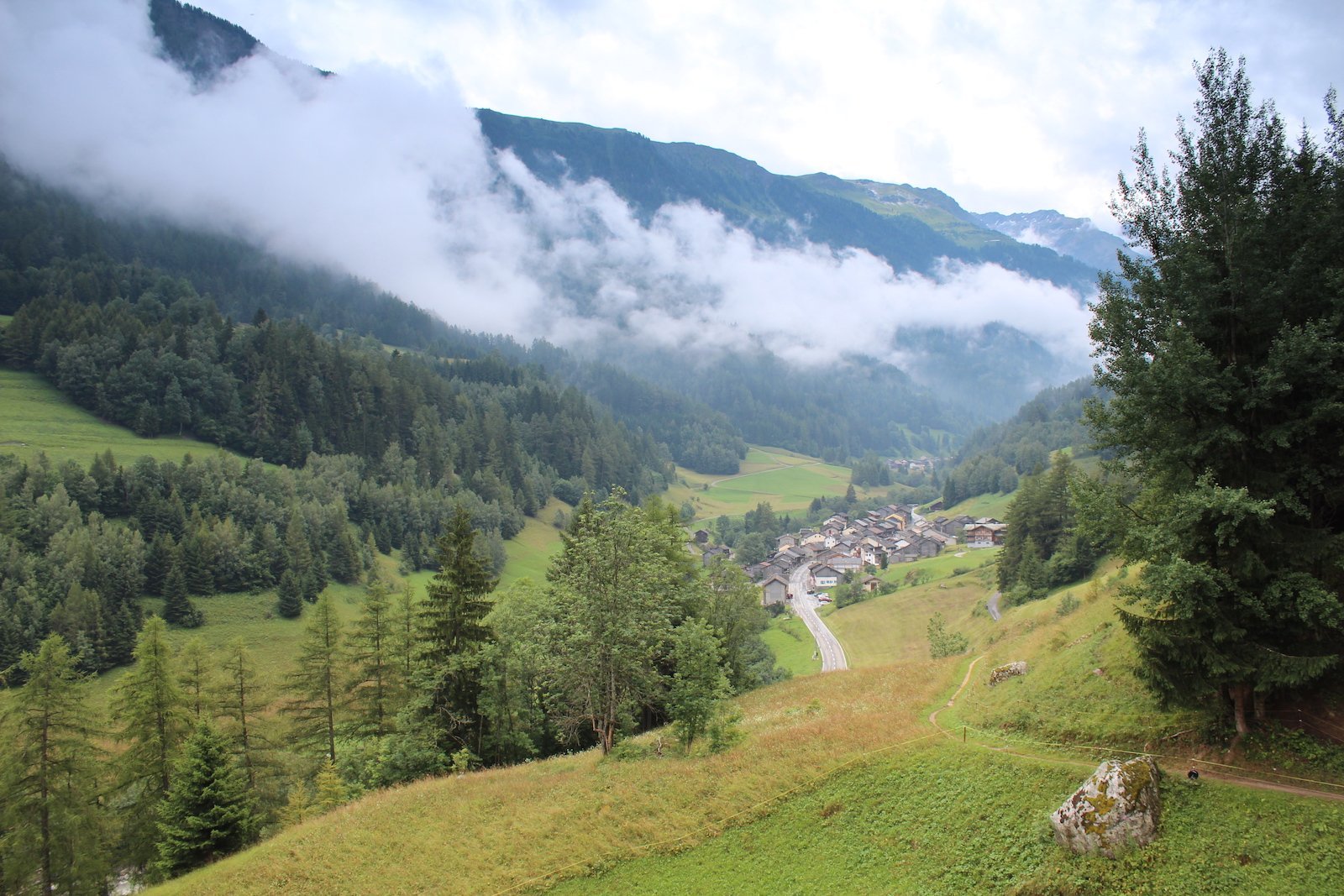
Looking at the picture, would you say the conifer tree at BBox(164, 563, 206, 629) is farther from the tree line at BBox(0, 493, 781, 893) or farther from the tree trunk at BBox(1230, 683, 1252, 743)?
the tree trunk at BBox(1230, 683, 1252, 743)

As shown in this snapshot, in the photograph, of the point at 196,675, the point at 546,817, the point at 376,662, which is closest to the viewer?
the point at 546,817

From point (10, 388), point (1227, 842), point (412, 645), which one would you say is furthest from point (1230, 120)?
point (10, 388)

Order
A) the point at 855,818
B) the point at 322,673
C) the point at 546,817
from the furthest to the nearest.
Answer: the point at 322,673 < the point at 546,817 < the point at 855,818

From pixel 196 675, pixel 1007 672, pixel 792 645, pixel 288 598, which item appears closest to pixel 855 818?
pixel 1007 672

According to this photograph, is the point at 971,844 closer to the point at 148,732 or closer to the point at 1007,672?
the point at 1007,672

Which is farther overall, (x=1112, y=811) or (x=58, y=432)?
(x=58, y=432)

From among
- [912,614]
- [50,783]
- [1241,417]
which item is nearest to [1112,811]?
[1241,417]

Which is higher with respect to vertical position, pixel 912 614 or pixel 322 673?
pixel 322 673

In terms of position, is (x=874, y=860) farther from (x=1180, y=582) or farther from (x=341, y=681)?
(x=341, y=681)

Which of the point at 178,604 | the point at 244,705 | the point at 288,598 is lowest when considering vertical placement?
the point at 288,598

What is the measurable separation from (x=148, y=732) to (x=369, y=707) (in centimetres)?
1099

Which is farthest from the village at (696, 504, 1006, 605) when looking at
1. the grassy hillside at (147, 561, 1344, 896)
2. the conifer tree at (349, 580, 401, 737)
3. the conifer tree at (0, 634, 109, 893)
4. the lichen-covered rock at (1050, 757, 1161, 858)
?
the lichen-covered rock at (1050, 757, 1161, 858)

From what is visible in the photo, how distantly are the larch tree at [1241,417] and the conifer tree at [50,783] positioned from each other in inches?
1786

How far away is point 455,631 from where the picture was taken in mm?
33844
